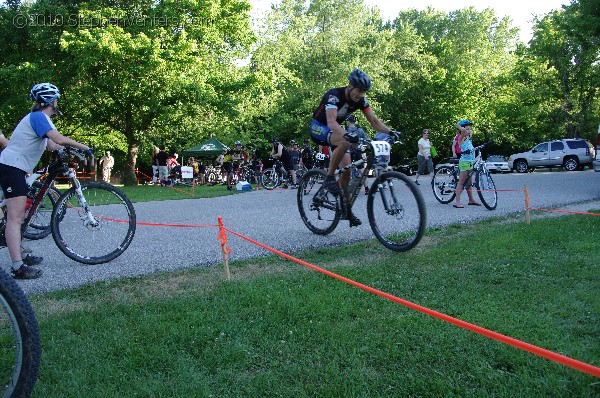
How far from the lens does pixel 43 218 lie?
21.1 ft

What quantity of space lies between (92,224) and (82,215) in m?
0.14

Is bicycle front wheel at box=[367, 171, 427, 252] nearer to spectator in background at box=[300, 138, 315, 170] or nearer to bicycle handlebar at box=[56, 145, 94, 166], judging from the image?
bicycle handlebar at box=[56, 145, 94, 166]

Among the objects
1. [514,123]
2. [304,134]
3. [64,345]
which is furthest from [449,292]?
[514,123]

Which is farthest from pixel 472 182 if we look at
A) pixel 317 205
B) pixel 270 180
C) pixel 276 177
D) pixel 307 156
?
pixel 270 180

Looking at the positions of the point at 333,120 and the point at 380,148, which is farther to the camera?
the point at 333,120

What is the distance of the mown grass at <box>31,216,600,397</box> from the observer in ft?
8.03

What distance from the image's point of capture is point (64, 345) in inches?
119

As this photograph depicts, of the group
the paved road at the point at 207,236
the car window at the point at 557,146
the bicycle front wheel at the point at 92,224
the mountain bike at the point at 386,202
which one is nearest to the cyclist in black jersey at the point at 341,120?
the mountain bike at the point at 386,202

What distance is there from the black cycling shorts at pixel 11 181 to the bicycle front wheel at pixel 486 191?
25.0 ft

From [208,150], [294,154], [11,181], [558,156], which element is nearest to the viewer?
[11,181]

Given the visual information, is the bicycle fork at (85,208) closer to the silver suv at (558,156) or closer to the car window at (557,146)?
the silver suv at (558,156)

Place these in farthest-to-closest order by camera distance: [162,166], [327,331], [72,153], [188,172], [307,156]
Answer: [162,166], [188,172], [307,156], [72,153], [327,331]

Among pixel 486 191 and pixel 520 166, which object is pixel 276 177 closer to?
pixel 486 191

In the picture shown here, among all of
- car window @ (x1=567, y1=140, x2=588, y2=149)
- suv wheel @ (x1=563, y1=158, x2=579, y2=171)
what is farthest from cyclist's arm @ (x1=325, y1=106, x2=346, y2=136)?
car window @ (x1=567, y1=140, x2=588, y2=149)
